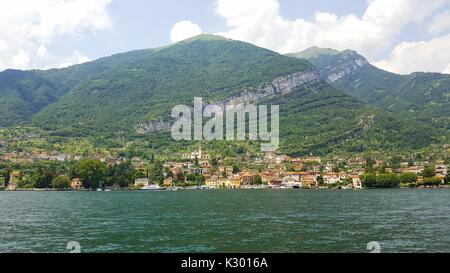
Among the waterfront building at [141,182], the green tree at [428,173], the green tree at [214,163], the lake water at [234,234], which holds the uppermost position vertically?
the green tree at [214,163]

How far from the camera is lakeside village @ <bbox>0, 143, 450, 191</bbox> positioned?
406 feet

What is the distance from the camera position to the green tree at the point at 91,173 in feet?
423

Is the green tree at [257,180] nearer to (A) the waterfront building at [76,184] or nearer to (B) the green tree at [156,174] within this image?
(B) the green tree at [156,174]

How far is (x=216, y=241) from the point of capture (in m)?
24.3

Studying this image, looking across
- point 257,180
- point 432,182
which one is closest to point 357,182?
point 432,182

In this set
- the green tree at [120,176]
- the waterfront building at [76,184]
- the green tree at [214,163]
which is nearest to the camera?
the waterfront building at [76,184]

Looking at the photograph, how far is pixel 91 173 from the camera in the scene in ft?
423

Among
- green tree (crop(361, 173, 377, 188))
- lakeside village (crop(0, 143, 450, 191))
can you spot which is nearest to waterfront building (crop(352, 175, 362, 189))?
lakeside village (crop(0, 143, 450, 191))

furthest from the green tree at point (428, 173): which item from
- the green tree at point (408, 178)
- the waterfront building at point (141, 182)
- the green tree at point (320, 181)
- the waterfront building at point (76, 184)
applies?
the waterfront building at point (76, 184)

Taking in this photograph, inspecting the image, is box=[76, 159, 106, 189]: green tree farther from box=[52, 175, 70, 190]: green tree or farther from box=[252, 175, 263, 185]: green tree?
box=[252, 175, 263, 185]: green tree

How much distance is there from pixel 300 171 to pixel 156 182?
45906 millimetres

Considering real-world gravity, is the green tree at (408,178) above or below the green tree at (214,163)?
below

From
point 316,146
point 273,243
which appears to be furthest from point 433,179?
point 273,243

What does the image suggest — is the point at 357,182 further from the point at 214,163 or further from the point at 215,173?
the point at 214,163
